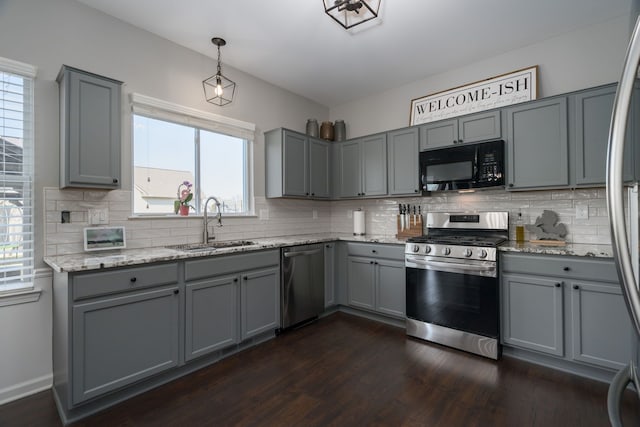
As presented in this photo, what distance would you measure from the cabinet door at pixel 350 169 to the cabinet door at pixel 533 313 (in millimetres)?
2027

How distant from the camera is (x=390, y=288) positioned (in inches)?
134

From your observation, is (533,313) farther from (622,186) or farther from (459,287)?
(622,186)

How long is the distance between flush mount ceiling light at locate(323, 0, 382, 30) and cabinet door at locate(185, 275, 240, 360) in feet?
7.33

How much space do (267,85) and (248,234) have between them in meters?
1.87

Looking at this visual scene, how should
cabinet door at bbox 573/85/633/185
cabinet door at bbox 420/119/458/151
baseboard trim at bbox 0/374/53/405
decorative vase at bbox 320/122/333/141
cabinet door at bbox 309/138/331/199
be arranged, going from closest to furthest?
baseboard trim at bbox 0/374/53/405
cabinet door at bbox 573/85/633/185
cabinet door at bbox 420/119/458/151
cabinet door at bbox 309/138/331/199
decorative vase at bbox 320/122/333/141

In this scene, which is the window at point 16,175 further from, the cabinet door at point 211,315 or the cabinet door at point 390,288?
the cabinet door at point 390,288

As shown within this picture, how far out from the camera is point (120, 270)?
2.05 meters

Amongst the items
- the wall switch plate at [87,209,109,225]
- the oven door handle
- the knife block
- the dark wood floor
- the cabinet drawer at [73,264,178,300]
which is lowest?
the dark wood floor

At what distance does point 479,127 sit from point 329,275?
225 cm

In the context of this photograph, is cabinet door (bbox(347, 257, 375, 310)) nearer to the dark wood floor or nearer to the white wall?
the dark wood floor

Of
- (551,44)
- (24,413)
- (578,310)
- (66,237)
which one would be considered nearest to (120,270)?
(66,237)

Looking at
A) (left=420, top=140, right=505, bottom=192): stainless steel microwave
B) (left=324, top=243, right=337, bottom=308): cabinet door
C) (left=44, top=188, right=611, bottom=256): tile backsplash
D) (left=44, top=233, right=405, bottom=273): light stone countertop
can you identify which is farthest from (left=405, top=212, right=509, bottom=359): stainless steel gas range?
(left=44, top=233, right=405, bottom=273): light stone countertop

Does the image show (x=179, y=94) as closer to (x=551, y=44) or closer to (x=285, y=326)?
(x=285, y=326)

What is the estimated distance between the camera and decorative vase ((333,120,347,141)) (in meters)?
4.43
